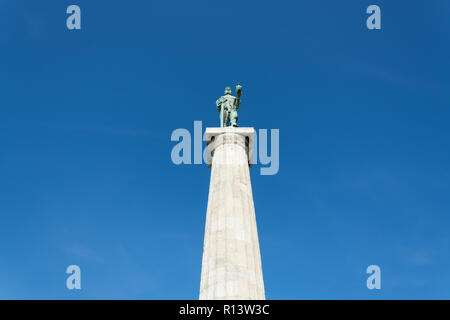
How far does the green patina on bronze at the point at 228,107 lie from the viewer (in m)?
26.0

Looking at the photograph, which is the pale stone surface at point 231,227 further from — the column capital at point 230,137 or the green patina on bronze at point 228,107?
the green patina on bronze at point 228,107

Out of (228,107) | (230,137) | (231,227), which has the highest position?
(228,107)

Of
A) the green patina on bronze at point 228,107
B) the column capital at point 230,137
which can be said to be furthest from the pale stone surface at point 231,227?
the green patina on bronze at point 228,107

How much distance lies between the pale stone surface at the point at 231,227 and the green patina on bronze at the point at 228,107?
158 cm

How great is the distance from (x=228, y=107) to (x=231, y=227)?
10375 millimetres

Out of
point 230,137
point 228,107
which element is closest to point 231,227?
point 230,137

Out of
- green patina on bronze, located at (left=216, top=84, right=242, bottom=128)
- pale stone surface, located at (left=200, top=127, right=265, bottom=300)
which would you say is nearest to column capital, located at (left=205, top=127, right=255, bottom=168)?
pale stone surface, located at (left=200, top=127, right=265, bottom=300)

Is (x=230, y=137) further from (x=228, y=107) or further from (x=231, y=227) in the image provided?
(x=231, y=227)

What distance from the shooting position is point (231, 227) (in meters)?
18.9

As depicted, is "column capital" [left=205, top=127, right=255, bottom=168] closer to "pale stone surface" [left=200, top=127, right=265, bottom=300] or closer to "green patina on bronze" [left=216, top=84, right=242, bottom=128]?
"pale stone surface" [left=200, top=127, right=265, bottom=300]

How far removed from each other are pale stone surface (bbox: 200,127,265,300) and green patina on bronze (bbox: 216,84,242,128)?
158 centimetres
